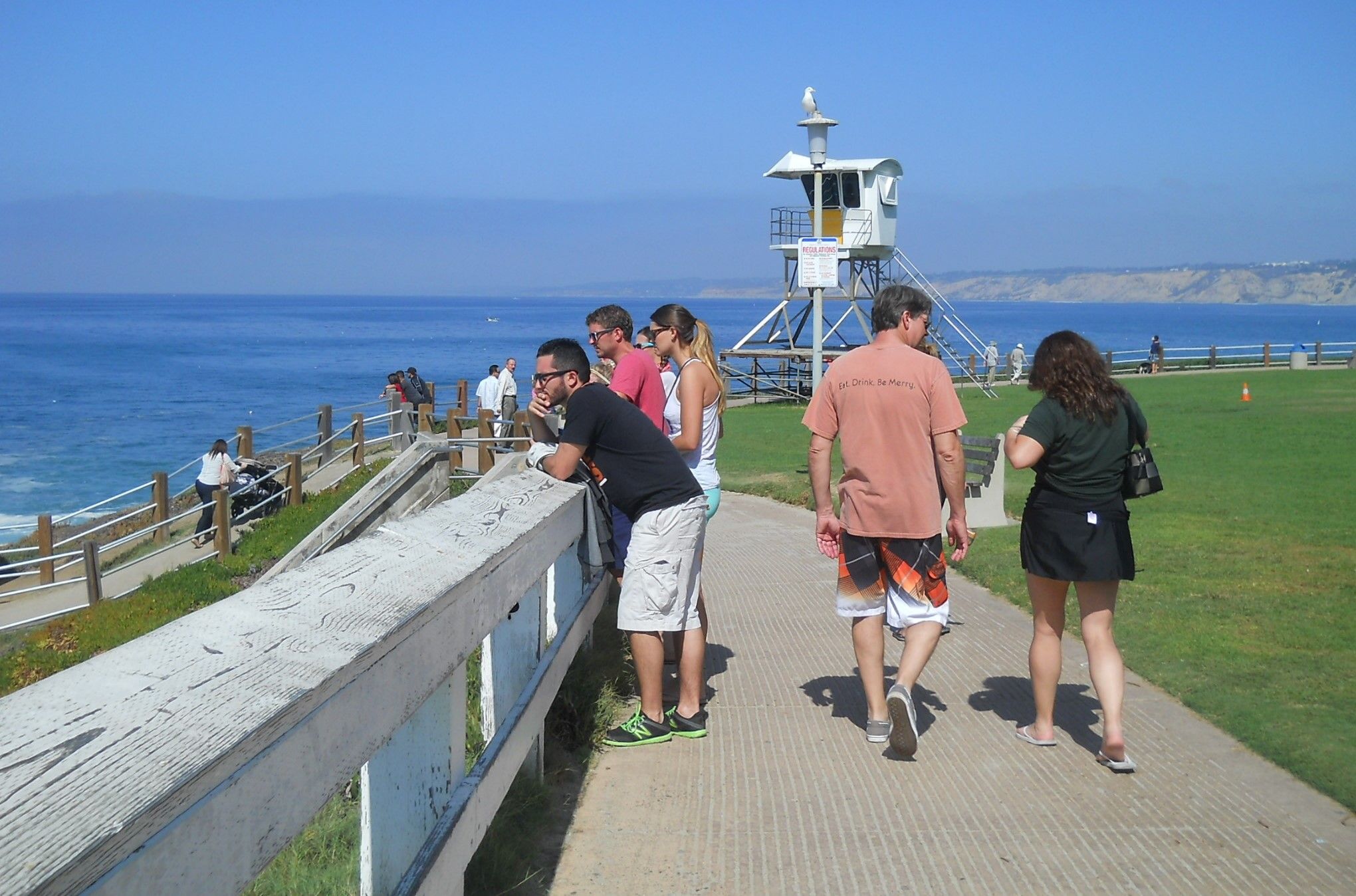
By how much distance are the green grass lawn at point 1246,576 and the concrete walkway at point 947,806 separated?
283 mm

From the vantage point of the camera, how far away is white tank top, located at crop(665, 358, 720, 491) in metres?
5.90

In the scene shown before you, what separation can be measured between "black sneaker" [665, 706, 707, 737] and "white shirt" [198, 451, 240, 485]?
17169 millimetres

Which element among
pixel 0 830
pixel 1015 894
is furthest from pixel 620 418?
pixel 0 830

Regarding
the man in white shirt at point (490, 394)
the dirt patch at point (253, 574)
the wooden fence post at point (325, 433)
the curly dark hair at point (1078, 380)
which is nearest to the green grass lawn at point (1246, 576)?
the curly dark hair at point (1078, 380)

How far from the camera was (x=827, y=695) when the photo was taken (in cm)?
592

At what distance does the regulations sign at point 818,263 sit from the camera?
53.8 ft

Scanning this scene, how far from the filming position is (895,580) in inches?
202

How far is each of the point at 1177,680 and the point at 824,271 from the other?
1094 centimetres

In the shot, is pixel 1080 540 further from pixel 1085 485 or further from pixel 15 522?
pixel 15 522

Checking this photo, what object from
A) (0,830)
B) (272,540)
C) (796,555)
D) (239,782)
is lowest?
(272,540)

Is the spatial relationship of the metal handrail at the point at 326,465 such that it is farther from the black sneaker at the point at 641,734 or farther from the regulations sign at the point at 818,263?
the black sneaker at the point at 641,734

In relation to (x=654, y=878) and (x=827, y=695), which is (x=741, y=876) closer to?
(x=654, y=878)

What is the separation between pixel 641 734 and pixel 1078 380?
2274 mm

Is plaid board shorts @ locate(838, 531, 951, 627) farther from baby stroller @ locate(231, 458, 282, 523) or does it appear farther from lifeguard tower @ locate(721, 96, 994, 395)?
lifeguard tower @ locate(721, 96, 994, 395)
